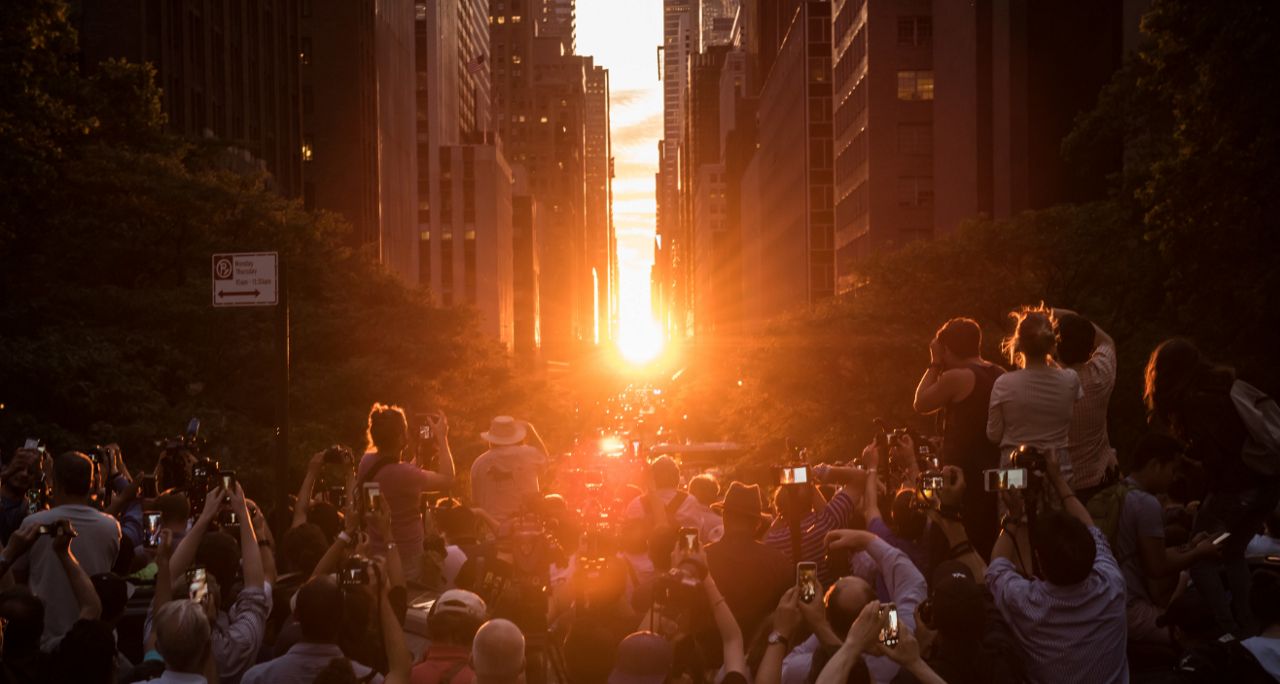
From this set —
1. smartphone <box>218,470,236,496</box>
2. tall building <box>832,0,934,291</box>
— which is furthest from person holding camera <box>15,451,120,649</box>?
tall building <box>832,0,934,291</box>

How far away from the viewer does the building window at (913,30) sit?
3813 inches

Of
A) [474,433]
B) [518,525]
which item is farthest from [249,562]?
[474,433]

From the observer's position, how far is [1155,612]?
8633 millimetres

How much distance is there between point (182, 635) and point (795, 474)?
3.62m

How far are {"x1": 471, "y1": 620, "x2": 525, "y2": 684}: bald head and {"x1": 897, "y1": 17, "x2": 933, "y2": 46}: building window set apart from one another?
94.0m

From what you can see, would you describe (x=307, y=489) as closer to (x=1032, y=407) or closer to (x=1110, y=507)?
(x=1032, y=407)

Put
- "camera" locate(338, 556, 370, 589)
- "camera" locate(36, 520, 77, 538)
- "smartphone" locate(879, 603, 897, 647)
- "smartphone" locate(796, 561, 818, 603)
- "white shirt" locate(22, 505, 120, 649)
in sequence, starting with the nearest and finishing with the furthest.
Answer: "smartphone" locate(879, 603, 897, 647) → "smartphone" locate(796, 561, 818, 603) → "camera" locate(338, 556, 370, 589) → "camera" locate(36, 520, 77, 538) → "white shirt" locate(22, 505, 120, 649)

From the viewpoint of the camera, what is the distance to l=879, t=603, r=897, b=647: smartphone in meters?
6.09

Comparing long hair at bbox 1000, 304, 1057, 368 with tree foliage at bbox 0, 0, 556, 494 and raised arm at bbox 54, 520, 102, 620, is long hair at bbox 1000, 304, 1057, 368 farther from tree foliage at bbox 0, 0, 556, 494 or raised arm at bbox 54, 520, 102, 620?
tree foliage at bbox 0, 0, 556, 494

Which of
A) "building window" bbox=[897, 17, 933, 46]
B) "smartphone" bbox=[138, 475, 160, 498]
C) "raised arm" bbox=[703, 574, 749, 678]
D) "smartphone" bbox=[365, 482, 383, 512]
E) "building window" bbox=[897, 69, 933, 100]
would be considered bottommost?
"raised arm" bbox=[703, 574, 749, 678]

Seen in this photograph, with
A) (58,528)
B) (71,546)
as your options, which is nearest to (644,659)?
(58,528)

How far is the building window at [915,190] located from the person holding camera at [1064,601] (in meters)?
90.9

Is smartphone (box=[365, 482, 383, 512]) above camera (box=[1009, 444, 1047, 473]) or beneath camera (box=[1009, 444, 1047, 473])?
beneath

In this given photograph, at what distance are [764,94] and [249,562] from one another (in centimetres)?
15064
